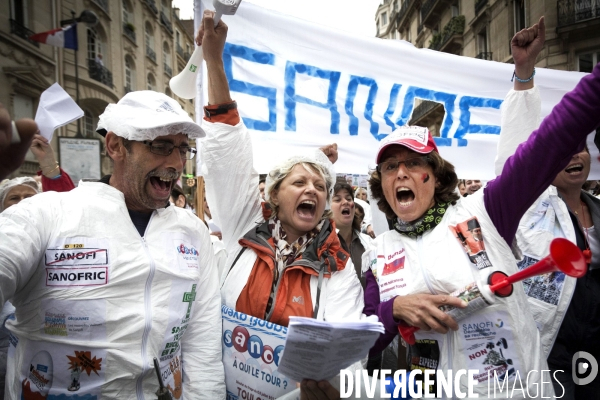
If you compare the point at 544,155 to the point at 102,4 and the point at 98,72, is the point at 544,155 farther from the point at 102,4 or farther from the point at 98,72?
the point at 102,4

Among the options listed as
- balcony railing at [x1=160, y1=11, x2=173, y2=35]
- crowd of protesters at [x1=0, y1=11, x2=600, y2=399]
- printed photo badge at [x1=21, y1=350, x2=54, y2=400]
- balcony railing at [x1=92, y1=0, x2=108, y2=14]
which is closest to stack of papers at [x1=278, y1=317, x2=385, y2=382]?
crowd of protesters at [x1=0, y1=11, x2=600, y2=399]

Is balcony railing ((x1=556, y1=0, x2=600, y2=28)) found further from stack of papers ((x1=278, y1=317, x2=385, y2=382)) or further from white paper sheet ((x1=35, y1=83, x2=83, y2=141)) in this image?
stack of papers ((x1=278, y1=317, x2=385, y2=382))

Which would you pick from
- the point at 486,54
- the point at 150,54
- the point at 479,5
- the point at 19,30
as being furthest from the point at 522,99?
the point at 150,54

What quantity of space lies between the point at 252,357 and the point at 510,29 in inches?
693

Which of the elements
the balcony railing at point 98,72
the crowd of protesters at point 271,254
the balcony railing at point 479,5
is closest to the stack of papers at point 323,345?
the crowd of protesters at point 271,254

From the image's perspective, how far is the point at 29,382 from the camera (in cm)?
160

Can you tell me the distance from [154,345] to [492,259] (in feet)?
4.79

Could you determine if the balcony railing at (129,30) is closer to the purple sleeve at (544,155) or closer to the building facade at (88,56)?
the building facade at (88,56)

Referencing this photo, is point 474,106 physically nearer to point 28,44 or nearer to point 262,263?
point 262,263

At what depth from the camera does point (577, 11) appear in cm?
1392

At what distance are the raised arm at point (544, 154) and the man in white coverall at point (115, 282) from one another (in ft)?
4.59

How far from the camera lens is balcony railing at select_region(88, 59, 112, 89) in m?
18.8

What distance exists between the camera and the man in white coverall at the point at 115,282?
1555mm

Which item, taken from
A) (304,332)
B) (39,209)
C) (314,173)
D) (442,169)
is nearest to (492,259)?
(442,169)
